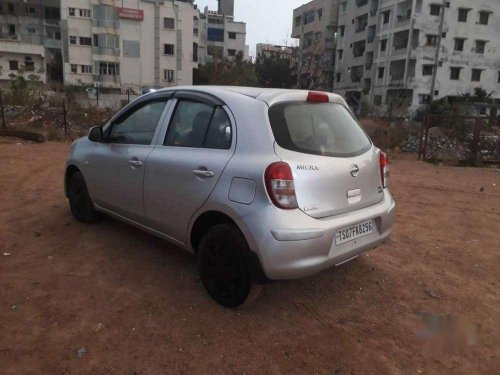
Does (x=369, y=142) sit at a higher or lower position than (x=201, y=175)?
higher

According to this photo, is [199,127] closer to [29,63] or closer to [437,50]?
[437,50]

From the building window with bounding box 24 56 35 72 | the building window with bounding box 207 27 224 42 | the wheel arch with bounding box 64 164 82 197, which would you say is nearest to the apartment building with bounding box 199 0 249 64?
the building window with bounding box 207 27 224 42

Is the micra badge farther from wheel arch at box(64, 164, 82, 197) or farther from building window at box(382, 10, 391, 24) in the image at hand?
building window at box(382, 10, 391, 24)

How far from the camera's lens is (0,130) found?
1277 cm

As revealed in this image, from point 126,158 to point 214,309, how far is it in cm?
173

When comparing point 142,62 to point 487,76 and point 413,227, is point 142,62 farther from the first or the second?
point 413,227

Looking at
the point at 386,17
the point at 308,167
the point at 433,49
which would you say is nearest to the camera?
the point at 308,167

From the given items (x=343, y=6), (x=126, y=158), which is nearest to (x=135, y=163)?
(x=126, y=158)

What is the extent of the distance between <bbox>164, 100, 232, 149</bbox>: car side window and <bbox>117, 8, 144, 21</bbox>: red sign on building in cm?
4616

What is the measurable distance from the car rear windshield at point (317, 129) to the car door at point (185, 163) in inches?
15.2

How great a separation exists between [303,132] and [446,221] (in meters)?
3.74

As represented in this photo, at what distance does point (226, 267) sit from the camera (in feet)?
10.1

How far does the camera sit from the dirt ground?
2.59 m

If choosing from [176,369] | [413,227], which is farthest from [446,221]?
[176,369]
